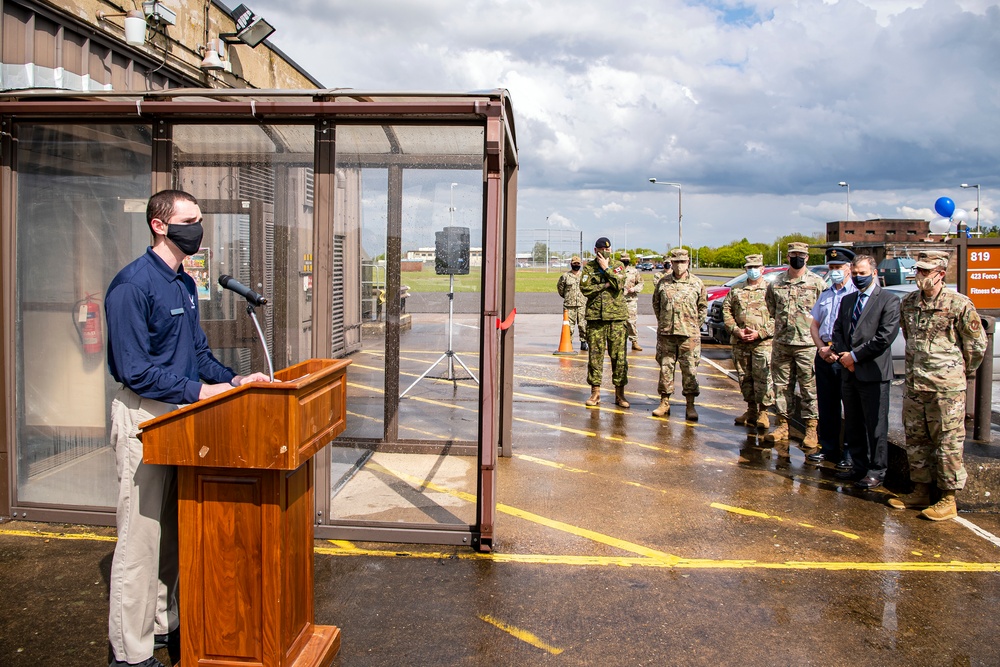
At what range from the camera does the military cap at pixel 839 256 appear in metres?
7.20

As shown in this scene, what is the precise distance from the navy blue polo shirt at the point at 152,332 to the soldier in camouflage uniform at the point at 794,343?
5942 mm

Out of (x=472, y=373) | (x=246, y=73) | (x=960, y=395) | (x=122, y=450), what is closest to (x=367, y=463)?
(x=472, y=373)

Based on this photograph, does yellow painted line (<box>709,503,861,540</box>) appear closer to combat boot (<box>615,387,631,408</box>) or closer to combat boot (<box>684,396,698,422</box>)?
combat boot (<box>684,396,698,422</box>)

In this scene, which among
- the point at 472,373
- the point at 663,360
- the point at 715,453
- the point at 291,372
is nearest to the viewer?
the point at 291,372

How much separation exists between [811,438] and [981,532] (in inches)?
85.1

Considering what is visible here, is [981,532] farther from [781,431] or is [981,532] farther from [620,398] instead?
[620,398]

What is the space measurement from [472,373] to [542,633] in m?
2.42

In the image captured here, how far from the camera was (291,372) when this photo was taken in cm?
361

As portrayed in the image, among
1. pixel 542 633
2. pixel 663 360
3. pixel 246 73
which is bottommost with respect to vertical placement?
pixel 542 633

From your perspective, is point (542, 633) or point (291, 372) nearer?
point (291, 372)

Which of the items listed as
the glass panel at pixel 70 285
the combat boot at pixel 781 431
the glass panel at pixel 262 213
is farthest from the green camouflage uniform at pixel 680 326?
the glass panel at pixel 70 285

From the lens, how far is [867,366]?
6.43m

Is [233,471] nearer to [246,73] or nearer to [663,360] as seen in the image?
[663,360]

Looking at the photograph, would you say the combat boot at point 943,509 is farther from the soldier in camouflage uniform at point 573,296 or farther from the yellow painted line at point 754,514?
the soldier in camouflage uniform at point 573,296
